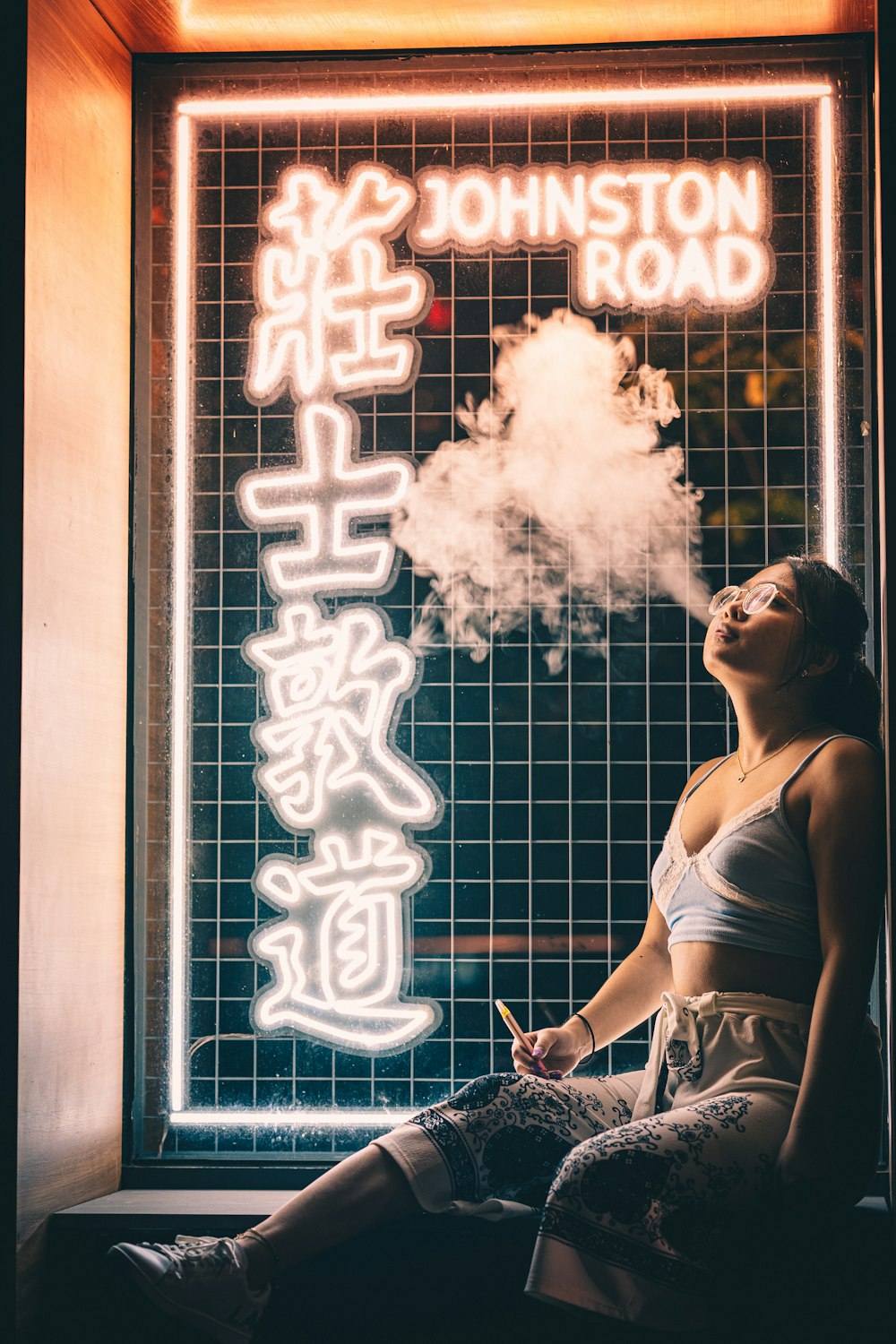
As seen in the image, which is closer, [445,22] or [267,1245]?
[267,1245]

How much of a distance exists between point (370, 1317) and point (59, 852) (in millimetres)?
1126

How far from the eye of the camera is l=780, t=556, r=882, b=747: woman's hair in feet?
7.22

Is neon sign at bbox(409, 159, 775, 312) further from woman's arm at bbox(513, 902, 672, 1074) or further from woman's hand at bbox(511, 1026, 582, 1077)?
woman's hand at bbox(511, 1026, 582, 1077)

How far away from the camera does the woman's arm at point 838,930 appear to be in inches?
71.8

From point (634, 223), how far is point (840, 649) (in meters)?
1.27

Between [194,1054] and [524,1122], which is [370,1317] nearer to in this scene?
[524,1122]

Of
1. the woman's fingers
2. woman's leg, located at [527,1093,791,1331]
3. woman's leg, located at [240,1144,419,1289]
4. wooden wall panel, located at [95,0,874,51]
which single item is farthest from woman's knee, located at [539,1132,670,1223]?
wooden wall panel, located at [95,0,874,51]

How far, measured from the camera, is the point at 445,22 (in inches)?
107

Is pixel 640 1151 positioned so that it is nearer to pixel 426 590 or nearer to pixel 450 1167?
pixel 450 1167

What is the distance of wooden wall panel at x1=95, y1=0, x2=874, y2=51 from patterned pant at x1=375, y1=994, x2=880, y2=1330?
7.48 feet

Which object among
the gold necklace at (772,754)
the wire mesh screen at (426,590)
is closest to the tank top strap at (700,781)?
the gold necklace at (772,754)

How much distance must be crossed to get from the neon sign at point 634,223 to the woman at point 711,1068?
91 cm

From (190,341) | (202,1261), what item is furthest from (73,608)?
(202,1261)

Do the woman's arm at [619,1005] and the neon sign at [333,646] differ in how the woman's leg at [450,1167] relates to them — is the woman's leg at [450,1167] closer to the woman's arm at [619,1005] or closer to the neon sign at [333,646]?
the woman's arm at [619,1005]
